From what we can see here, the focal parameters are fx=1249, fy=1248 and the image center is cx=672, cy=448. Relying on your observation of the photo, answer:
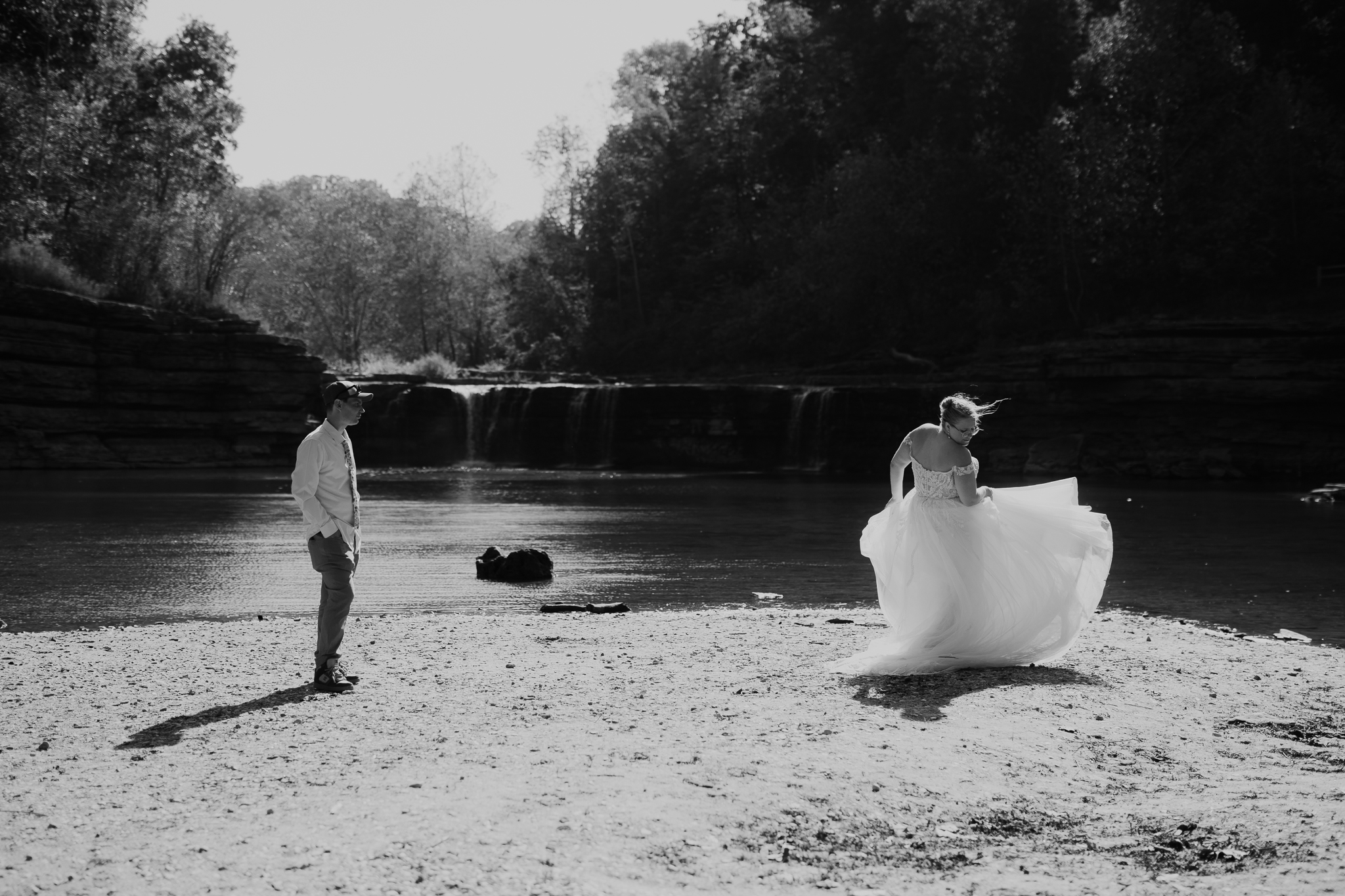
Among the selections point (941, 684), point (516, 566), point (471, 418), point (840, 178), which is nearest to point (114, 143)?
point (471, 418)

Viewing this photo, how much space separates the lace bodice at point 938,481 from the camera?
9180 mm

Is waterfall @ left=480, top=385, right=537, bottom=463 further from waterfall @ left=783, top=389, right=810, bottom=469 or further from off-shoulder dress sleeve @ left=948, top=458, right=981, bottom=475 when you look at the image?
off-shoulder dress sleeve @ left=948, top=458, right=981, bottom=475

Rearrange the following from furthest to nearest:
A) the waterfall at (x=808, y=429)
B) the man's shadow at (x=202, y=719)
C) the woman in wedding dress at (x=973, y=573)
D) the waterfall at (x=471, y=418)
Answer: the waterfall at (x=471, y=418)
the waterfall at (x=808, y=429)
the woman in wedding dress at (x=973, y=573)
the man's shadow at (x=202, y=719)

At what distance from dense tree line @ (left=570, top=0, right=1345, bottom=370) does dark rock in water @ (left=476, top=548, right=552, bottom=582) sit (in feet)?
115

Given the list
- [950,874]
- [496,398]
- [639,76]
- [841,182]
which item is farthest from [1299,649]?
[639,76]

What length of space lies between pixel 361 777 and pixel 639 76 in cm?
7189

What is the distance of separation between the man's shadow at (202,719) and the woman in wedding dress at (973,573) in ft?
12.5

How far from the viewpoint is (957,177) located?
5203 centimetres

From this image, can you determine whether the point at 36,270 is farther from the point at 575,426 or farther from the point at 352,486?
the point at 352,486

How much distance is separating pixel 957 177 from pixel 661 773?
4897 centimetres

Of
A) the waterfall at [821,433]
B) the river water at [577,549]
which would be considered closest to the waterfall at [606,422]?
the waterfall at [821,433]

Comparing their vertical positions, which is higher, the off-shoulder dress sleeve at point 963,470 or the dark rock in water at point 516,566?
the off-shoulder dress sleeve at point 963,470

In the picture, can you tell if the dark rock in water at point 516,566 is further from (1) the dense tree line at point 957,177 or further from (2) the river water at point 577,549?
(1) the dense tree line at point 957,177

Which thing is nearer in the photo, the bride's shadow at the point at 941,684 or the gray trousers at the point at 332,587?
the bride's shadow at the point at 941,684
